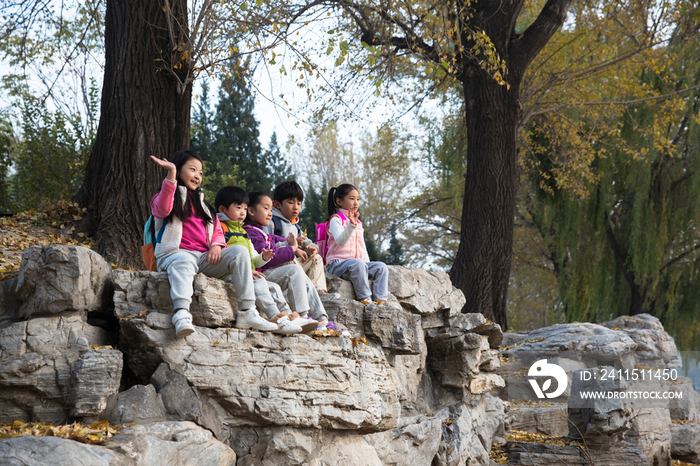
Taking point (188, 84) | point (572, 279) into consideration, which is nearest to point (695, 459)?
point (572, 279)

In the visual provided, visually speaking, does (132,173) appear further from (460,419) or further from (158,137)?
(460,419)

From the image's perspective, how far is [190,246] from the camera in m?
4.12

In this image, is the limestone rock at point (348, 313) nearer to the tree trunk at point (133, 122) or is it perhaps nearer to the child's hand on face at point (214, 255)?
the child's hand on face at point (214, 255)

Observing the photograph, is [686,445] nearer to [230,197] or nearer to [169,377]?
[230,197]

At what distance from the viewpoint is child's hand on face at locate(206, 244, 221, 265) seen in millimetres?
4008

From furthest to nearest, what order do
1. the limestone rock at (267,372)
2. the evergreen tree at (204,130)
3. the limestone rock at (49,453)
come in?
the evergreen tree at (204,130)
the limestone rock at (267,372)
the limestone rock at (49,453)

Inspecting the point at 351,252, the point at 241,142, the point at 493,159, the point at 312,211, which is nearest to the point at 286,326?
the point at 351,252

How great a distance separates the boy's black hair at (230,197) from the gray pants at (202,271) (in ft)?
1.88

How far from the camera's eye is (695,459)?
25.5 feet

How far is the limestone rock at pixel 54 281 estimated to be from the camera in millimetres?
3586

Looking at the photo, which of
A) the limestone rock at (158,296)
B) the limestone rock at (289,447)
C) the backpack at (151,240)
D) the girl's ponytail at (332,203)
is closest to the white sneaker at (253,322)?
the limestone rock at (158,296)

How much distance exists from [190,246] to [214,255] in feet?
0.75

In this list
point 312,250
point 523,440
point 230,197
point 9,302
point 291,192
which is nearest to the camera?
point 9,302

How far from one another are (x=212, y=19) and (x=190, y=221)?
3.16 meters
